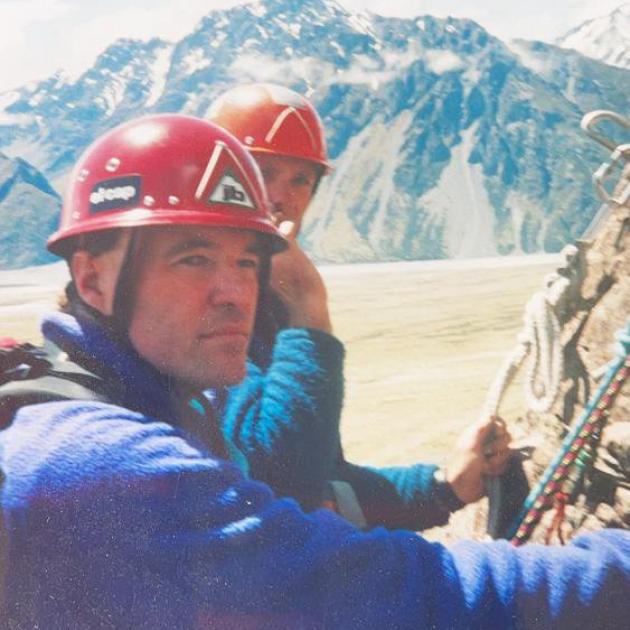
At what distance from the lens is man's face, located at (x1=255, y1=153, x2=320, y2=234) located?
150 centimetres

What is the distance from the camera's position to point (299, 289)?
4.58ft

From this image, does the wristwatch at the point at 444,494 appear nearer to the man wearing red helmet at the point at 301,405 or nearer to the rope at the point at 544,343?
the man wearing red helmet at the point at 301,405

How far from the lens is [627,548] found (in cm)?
90

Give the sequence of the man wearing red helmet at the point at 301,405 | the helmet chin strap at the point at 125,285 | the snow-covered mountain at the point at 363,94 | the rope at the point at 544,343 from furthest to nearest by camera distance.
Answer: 1. the snow-covered mountain at the point at 363,94
2. the rope at the point at 544,343
3. the man wearing red helmet at the point at 301,405
4. the helmet chin strap at the point at 125,285

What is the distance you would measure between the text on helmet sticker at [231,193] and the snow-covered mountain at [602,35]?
1.07 metres

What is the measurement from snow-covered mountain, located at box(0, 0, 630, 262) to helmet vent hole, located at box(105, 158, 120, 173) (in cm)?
36

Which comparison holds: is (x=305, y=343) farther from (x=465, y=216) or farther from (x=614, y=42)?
(x=465, y=216)

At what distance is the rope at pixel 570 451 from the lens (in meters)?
1.20

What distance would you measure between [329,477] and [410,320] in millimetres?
679

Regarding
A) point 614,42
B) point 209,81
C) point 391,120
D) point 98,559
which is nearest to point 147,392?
point 98,559

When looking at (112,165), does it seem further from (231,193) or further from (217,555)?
(217,555)

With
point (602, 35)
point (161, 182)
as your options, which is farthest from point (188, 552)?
point (602, 35)

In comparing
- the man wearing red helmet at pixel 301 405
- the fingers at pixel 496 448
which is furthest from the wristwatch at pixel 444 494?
the fingers at pixel 496 448

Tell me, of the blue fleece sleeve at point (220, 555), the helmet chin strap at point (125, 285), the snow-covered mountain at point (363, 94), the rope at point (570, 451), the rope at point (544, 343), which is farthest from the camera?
the snow-covered mountain at point (363, 94)
